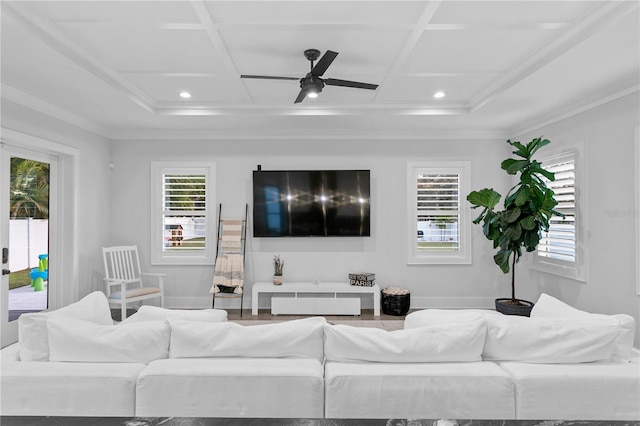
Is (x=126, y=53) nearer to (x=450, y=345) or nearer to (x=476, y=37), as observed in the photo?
(x=476, y=37)

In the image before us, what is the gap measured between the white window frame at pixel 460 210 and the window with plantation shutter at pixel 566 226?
1.03 metres

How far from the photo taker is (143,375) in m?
1.68

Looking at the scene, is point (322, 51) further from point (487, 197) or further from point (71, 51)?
point (487, 197)

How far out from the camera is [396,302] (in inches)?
202

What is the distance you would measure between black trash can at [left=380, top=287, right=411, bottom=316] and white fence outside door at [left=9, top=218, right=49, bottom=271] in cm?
429

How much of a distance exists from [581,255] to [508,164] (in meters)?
1.24

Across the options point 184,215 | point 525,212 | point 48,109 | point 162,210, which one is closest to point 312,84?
point 525,212

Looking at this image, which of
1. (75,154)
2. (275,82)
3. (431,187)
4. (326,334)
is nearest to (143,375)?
(326,334)

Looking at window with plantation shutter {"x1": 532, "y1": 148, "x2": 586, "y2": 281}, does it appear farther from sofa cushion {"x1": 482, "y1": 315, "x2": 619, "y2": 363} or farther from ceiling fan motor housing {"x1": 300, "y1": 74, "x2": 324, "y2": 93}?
ceiling fan motor housing {"x1": 300, "y1": 74, "x2": 324, "y2": 93}

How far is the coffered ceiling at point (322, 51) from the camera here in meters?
2.54

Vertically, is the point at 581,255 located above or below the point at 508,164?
below

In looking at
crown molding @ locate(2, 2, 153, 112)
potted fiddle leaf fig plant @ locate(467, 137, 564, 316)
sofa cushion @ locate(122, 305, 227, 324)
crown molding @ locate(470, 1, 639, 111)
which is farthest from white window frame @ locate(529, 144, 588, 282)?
crown molding @ locate(2, 2, 153, 112)

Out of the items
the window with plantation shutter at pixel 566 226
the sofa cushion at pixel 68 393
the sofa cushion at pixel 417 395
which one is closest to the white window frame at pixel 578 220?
the window with plantation shutter at pixel 566 226

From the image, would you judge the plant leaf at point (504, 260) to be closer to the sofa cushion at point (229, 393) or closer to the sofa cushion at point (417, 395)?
the sofa cushion at point (417, 395)
